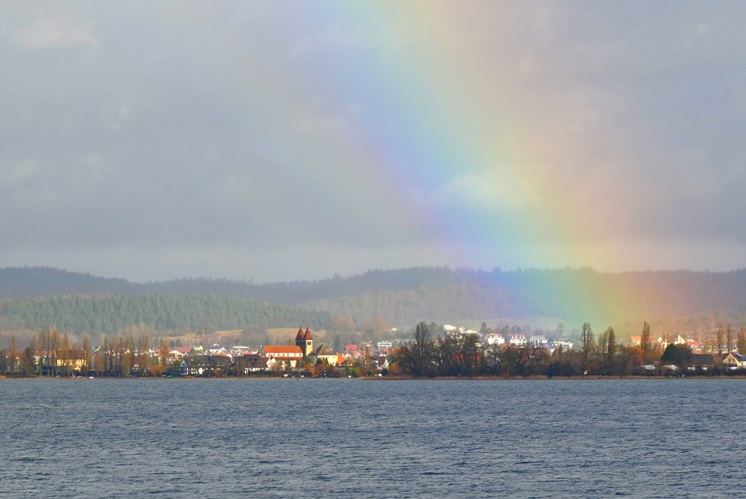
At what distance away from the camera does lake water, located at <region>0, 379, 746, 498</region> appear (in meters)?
56.5

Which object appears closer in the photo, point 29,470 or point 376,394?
point 29,470

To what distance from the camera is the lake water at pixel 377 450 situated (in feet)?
185

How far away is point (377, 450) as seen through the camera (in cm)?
7350

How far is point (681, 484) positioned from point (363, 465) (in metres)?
18.5

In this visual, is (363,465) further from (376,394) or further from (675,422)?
(376,394)

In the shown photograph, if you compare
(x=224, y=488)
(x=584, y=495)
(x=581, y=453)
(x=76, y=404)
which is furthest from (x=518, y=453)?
(x=76, y=404)

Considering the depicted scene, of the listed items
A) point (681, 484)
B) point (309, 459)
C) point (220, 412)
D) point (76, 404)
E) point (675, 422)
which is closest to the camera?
point (681, 484)

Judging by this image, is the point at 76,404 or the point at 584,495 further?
the point at 76,404

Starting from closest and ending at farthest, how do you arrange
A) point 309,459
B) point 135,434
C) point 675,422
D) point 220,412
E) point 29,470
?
point 29,470
point 309,459
point 135,434
point 675,422
point 220,412

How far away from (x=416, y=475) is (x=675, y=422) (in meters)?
44.4

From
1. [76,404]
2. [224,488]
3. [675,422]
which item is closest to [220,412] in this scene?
[76,404]

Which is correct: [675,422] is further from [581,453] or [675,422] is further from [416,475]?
[416,475]

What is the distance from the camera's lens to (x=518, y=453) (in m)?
71.8

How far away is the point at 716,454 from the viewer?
71.4m
